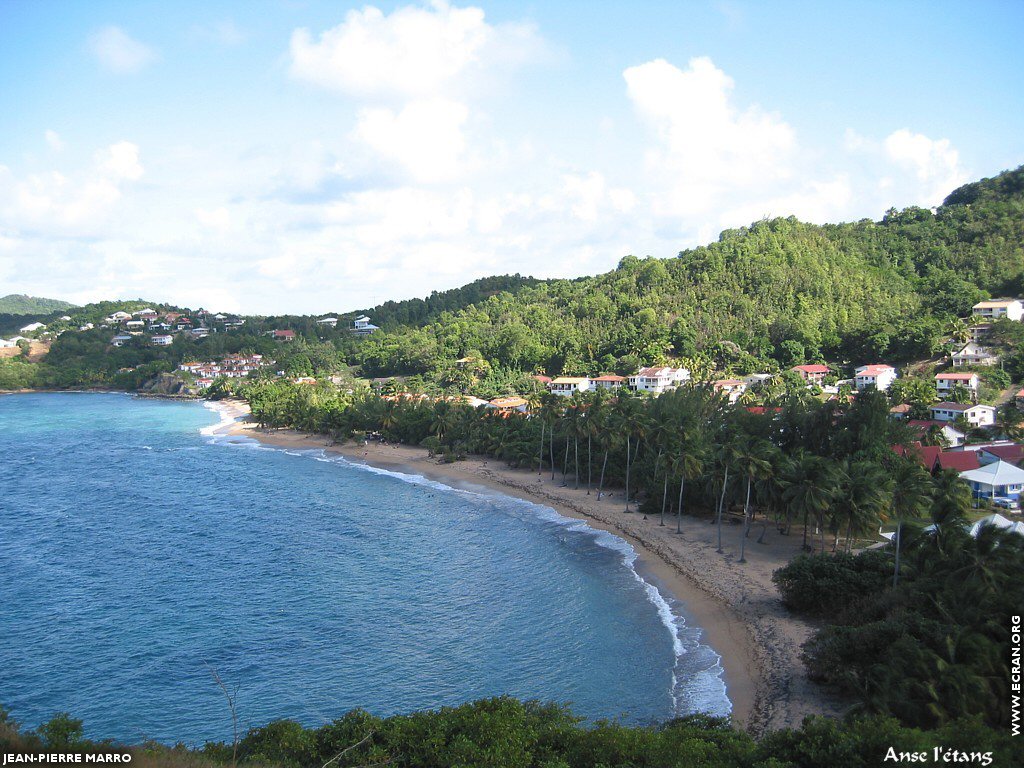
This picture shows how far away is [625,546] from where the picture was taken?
37.3 metres

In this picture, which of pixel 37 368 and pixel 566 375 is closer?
pixel 566 375

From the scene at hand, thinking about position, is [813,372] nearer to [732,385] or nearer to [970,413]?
[732,385]

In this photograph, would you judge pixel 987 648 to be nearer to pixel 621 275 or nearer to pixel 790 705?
pixel 790 705

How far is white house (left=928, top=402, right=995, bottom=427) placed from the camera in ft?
176

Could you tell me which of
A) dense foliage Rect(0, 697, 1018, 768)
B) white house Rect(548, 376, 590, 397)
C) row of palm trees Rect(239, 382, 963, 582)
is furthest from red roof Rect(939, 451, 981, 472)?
white house Rect(548, 376, 590, 397)

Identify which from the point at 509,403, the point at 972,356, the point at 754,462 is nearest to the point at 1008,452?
the point at 754,462

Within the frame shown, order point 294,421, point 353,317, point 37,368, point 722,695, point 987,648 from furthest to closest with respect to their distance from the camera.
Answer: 1. point 353,317
2. point 37,368
3. point 294,421
4. point 722,695
5. point 987,648

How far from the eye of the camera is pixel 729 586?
30.4 m

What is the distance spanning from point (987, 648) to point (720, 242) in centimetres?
10705

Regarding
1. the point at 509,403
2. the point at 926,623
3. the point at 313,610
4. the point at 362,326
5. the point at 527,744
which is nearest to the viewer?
the point at 527,744

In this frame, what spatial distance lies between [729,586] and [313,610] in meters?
17.7

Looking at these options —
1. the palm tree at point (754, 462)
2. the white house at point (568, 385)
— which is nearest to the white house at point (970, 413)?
the palm tree at point (754, 462)

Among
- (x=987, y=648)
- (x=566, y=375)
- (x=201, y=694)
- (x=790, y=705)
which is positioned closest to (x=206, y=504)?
(x=201, y=694)

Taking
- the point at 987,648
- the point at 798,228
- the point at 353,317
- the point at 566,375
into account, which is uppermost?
the point at 798,228
